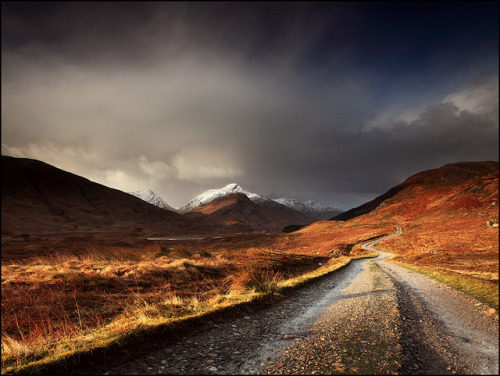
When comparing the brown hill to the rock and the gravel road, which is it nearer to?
the rock

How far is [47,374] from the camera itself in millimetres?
3252

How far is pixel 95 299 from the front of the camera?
912 cm

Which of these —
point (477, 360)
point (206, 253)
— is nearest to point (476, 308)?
point (477, 360)

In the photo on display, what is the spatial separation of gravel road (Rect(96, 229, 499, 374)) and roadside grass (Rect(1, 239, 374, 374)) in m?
0.94

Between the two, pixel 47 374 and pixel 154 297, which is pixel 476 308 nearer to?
pixel 47 374

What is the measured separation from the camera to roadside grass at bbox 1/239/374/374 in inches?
158

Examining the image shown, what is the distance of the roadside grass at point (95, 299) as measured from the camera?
402 centimetres

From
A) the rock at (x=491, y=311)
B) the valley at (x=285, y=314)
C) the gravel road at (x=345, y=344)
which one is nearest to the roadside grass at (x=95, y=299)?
the valley at (x=285, y=314)

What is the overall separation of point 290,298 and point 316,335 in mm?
4386

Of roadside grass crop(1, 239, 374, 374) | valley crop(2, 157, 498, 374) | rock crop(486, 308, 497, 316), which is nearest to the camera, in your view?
rock crop(486, 308, 497, 316)

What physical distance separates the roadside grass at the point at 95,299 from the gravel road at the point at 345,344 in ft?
3.07

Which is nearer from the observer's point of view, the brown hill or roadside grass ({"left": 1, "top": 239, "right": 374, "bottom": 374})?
the brown hill

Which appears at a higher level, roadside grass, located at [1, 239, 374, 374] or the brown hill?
the brown hill

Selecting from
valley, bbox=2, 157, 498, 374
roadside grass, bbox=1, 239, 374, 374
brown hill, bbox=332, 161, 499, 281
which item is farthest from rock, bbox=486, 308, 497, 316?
roadside grass, bbox=1, 239, 374, 374
